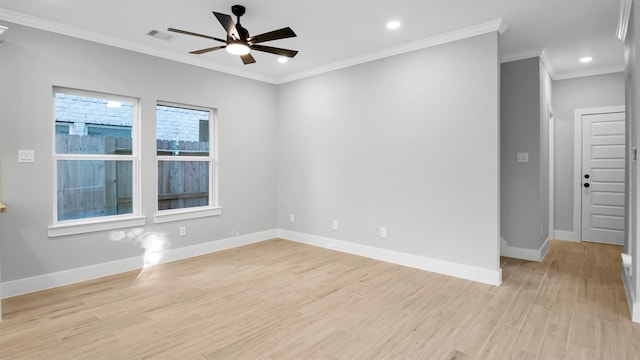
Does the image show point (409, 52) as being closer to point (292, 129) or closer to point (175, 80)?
point (292, 129)

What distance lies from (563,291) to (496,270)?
2.12ft

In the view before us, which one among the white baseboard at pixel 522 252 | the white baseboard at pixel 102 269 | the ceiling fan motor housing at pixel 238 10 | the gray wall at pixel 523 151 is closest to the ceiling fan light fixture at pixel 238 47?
the ceiling fan motor housing at pixel 238 10

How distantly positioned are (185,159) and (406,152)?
3.10 m

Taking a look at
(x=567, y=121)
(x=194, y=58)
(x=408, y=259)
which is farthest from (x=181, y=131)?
(x=567, y=121)

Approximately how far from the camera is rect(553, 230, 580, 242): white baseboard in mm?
5691

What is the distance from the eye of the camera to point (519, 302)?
10.4ft

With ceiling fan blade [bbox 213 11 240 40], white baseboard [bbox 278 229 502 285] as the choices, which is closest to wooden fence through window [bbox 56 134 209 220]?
white baseboard [bbox 278 229 502 285]

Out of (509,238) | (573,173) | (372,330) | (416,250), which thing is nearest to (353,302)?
(372,330)

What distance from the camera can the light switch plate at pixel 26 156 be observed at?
3.41 m

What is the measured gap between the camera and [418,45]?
4.12 m

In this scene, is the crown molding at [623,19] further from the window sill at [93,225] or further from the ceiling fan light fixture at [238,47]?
the window sill at [93,225]

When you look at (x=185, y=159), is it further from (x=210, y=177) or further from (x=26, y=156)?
(x=26, y=156)

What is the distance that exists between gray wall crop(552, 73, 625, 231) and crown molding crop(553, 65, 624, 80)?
0.06m

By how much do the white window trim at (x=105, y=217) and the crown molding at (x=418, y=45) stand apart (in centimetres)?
259
